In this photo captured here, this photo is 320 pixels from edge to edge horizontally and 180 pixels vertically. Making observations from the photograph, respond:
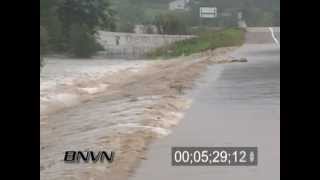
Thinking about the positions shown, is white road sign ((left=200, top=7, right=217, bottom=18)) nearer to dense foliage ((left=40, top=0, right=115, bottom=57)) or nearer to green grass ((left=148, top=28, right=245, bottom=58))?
green grass ((left=148, top=28, right=245, bottom=58))

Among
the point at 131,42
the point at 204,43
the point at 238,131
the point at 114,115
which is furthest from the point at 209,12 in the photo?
the point at 114,115

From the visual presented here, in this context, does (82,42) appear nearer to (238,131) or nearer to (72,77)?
(72,77)

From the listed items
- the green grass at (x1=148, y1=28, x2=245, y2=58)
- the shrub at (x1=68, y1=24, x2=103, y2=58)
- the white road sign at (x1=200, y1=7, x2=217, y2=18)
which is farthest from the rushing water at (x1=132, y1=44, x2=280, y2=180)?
the shrub at (x1=68, y1=24, x2=103, y2=58)

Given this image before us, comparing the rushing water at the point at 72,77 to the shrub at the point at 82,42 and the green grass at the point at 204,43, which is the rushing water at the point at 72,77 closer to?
the shrub at the point at 82,42

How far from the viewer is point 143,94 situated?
4238 mm

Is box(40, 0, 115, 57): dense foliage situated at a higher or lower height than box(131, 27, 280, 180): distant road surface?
higher
